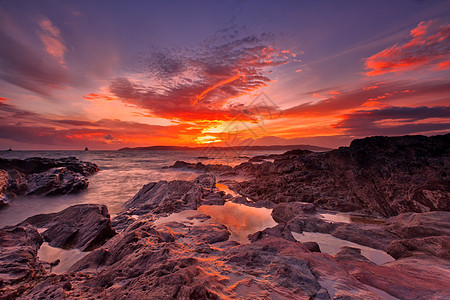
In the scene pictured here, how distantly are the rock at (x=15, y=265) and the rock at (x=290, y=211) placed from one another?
9.58m

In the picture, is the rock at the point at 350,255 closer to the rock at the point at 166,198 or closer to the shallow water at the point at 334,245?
the shallow water at the point at 334,245

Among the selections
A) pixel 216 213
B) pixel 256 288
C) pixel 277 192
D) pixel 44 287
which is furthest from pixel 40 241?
pixel 277 192

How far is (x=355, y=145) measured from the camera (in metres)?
12.7

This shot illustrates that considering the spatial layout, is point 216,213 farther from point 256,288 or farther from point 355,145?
point 355,145

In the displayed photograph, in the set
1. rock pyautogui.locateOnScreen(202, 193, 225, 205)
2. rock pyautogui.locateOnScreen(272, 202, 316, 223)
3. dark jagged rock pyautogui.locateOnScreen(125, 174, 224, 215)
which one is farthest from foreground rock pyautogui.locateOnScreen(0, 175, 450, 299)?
rock pyautogui.locateOnScreen(202, 193, 225, 205)

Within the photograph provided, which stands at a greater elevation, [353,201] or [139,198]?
[353,201]

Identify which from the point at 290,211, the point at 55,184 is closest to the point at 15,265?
the point at 290,211

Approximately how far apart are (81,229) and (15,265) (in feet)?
11.0

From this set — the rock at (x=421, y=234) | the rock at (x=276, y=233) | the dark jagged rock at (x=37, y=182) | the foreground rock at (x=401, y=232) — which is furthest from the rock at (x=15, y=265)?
the dark jagged rock at (x=37, y=182)

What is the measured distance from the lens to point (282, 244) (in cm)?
525

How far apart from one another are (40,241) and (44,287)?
5.16m

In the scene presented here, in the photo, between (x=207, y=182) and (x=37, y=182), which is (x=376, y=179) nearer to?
(x=207, y=182)

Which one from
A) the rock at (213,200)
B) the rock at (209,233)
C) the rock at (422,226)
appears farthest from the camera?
the rock at (213,200)

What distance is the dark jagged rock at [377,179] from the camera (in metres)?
8.83
